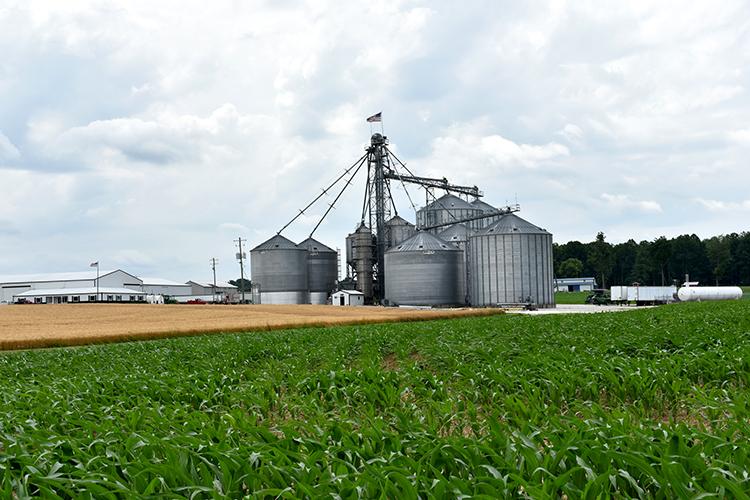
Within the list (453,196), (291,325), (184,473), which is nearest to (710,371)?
(184,473)

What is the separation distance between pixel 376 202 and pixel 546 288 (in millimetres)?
28652

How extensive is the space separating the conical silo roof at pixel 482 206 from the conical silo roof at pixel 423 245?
20599 millimetres

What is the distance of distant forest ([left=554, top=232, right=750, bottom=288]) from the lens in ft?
488

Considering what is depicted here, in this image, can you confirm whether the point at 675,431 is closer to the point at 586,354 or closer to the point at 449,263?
the point at 586,354

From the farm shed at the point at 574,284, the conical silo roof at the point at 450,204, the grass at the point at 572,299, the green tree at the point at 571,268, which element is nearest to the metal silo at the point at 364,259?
the conical silo roof at the point at 450,204

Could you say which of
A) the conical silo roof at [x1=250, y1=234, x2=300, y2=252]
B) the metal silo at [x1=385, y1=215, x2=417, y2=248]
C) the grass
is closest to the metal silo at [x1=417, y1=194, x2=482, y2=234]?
the metal silo at [x1=385, y1=215, x2=417, y2=248]

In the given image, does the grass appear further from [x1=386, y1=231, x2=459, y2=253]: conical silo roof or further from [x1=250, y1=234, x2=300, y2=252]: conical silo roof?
[x1=250, y1=234, x2=300, y2=252]: conical silo roof

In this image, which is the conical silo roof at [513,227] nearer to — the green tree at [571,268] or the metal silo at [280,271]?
the metal silo at [280,271]

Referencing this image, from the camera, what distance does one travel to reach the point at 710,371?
1020 cm

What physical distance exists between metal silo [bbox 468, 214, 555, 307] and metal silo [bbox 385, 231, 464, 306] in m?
3.76

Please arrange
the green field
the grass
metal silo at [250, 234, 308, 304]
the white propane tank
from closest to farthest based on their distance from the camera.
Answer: the green field < the white propane tank < metal silo at [250, 234, 308, 304] < the grass

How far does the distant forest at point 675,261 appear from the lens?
488 feet

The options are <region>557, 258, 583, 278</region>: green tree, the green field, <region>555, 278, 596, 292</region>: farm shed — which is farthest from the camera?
<region>557, 258, 583, 278</region>: green tree

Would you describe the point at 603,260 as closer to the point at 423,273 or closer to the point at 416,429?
the point at 423,273
